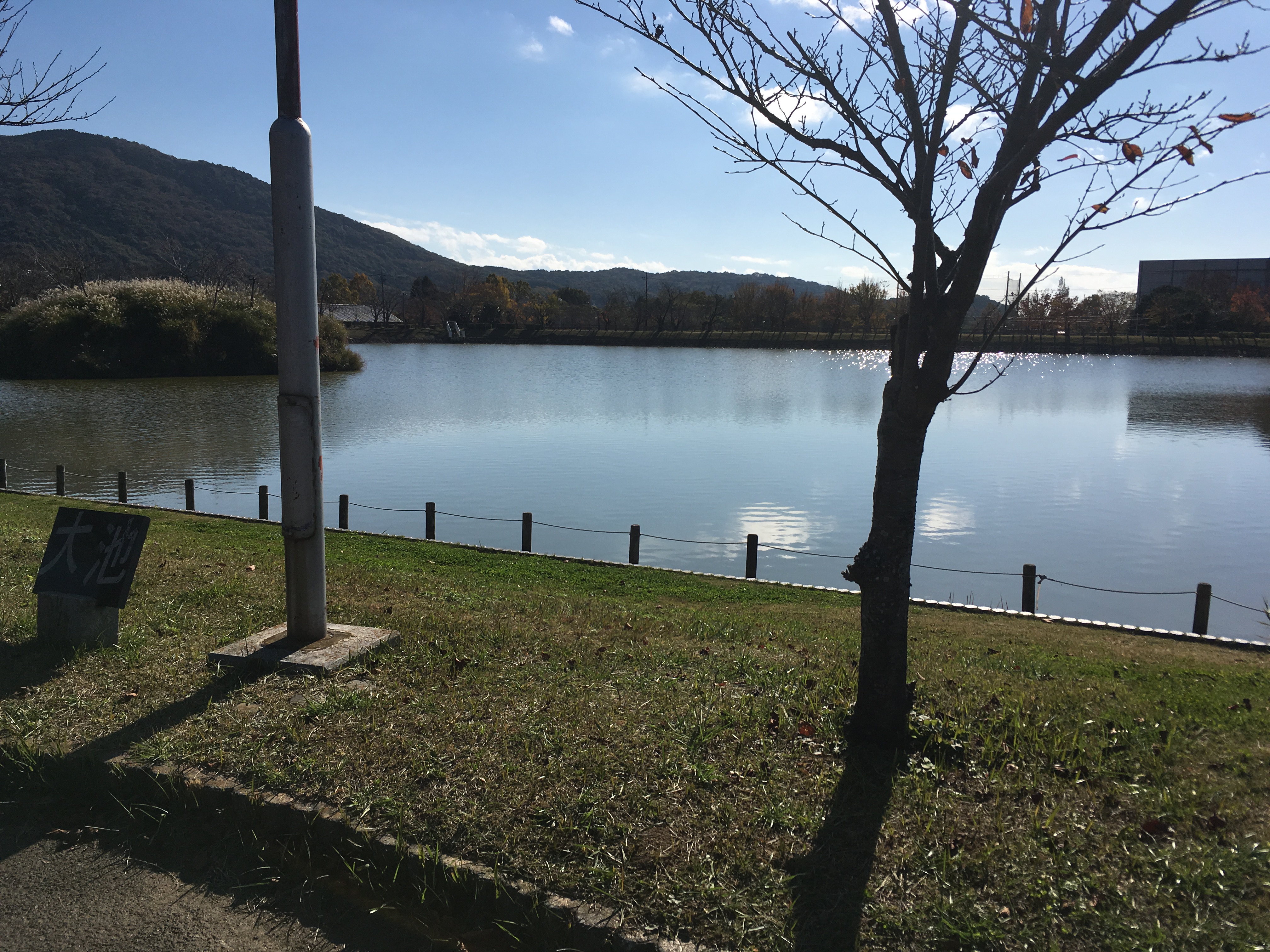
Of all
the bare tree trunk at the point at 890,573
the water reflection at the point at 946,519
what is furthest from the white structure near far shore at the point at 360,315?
the bare tree trunk at the point at 890,573

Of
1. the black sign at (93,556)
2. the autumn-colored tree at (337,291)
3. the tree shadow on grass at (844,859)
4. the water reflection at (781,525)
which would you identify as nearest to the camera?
the tree shadow on grass at (844,859)

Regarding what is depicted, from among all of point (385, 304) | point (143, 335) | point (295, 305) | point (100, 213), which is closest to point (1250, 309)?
point (143, 335)

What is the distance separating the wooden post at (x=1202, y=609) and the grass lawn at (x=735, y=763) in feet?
14.6

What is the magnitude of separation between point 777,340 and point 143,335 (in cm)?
7414

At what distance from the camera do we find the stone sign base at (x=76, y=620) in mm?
5715

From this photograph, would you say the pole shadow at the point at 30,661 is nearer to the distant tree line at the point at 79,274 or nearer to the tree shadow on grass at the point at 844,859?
Result: the tree shadow on grass at the point at 844,859

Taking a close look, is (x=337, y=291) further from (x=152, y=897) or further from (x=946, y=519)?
(x=152, y=897)

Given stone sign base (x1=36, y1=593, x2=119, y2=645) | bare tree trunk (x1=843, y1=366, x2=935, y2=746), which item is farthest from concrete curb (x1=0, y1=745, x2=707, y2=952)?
bare tree trunk (x1=843, y1=366, x2=935, y2=746)

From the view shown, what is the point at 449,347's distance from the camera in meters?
98.7

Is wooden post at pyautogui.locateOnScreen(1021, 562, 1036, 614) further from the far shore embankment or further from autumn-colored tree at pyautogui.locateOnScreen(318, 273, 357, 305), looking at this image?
autumn-colored tree at pyautogui.locateOnScreen(318, 273, 357, 305)

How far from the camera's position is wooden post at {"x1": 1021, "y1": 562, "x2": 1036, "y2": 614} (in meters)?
11.9

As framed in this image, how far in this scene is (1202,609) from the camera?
11.2 metres

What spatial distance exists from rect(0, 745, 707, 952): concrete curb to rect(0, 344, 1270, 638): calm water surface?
1103cm

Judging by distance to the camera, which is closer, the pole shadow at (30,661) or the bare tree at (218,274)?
the pole shadow at (30,661)
